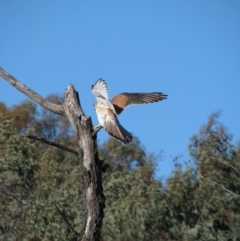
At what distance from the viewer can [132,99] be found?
37.9 feet

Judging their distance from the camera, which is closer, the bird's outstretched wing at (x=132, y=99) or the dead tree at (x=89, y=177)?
the dead tree at (x=89, y=177)

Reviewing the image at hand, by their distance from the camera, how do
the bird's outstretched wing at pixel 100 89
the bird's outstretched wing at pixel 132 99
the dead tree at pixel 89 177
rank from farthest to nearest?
the bird's outstretched wing at pixel 132 99 → the bird's outstretched wing at pixel 100 89 → the dead tree at pixel 89 177

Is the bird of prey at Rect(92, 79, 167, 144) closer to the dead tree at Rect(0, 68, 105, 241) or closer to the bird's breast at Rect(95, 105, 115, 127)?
the bird's breast at Rect(95, 105, 115, 127)

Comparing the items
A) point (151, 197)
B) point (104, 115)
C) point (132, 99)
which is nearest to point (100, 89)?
point (104, 115)

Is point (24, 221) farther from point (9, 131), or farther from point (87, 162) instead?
point (9, 131)

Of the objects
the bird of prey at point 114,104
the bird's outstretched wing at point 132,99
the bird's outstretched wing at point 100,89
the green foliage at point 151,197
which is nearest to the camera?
the bird of prey at point 114,104

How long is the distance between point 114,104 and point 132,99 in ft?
0.64

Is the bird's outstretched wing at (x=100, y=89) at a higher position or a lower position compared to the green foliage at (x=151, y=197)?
lower

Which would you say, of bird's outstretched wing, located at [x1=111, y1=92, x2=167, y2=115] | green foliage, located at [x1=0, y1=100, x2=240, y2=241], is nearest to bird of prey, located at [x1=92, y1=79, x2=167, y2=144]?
bird's outstretched wing, located at [x1=111, y1=92, x2=167, y2=115]

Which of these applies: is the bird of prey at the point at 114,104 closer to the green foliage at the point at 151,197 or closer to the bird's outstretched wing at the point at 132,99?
the bird's outstretched wing at the point at 132,99

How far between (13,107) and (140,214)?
65.6 ft

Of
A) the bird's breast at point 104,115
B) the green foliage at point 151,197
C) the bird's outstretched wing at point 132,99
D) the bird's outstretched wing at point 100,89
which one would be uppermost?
the green foliage at point 151,197

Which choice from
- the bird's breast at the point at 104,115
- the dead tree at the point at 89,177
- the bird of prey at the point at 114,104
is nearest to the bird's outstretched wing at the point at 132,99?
the bird of prey at the point at 114,104

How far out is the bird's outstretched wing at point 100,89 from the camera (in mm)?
10992
